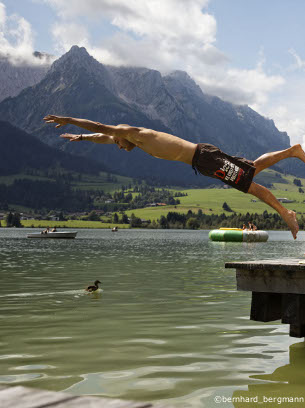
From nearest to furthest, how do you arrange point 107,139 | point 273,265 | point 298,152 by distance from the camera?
point 107,139
point 298,152
point 273,265

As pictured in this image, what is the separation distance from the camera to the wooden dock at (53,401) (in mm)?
4336

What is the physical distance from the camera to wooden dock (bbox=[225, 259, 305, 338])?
10750 millimetres

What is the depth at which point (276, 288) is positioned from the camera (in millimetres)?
11023

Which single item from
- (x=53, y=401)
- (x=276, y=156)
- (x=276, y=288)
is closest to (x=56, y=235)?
(x=276, y=288)

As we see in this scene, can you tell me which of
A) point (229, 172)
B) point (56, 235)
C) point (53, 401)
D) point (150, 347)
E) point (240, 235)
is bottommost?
point (56, 235)

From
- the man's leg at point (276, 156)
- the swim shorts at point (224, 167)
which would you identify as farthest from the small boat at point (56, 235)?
the swim shorts at point (224, 167)

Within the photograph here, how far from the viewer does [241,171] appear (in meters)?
9.85

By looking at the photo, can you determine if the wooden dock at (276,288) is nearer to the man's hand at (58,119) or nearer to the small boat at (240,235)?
the man's hand at (58,119)

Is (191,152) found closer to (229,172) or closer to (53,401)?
(229,172)

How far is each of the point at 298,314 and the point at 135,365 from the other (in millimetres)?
3828

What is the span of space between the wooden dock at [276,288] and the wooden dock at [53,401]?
263 inches

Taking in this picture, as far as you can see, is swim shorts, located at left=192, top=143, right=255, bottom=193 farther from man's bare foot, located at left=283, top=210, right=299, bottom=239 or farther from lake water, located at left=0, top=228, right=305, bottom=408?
lake water, located at left=0, top=228, right=305, bottom=408

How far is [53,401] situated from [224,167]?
637 cm

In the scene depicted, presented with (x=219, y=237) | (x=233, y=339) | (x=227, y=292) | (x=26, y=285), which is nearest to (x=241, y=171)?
(x=233, y=339)
